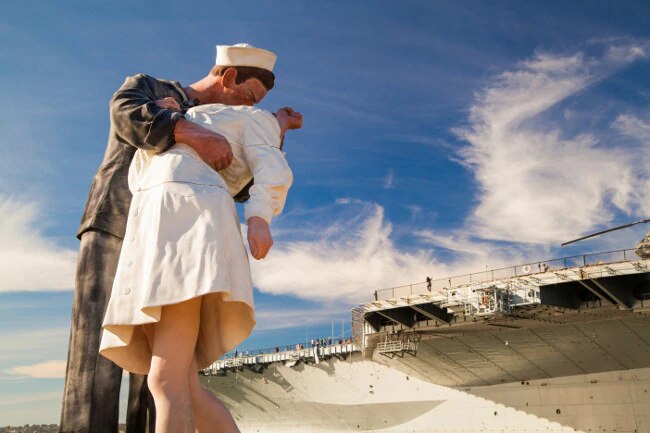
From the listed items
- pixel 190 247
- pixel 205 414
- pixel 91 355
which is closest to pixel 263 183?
pixel 190 247

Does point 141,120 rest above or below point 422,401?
below

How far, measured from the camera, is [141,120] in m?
1.97

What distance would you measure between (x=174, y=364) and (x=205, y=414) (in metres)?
0.20

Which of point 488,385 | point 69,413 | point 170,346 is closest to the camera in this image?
point 170,346

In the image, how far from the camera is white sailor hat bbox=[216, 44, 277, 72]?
2.25 m

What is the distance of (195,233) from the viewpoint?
1.75m

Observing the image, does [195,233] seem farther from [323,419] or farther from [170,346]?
[323,419]

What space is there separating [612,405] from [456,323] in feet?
22.8

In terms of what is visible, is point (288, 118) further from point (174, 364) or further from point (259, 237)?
point (174, 364)

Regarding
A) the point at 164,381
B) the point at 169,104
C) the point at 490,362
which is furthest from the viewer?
the point at 490,362

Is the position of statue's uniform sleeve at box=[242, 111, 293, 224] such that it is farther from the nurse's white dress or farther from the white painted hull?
the white painted hull

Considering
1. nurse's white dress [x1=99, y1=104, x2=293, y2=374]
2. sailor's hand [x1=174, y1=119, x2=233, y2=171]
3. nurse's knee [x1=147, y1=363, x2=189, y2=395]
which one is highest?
sailor's hand [x1=174, y1=119, x2=233, y2=171]

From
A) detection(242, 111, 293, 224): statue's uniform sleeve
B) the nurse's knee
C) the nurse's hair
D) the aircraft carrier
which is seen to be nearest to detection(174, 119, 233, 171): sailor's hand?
detection(242, 111, 293, 224): statue's uniform sleeve

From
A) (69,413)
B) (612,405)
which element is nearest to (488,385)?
(612,405)
